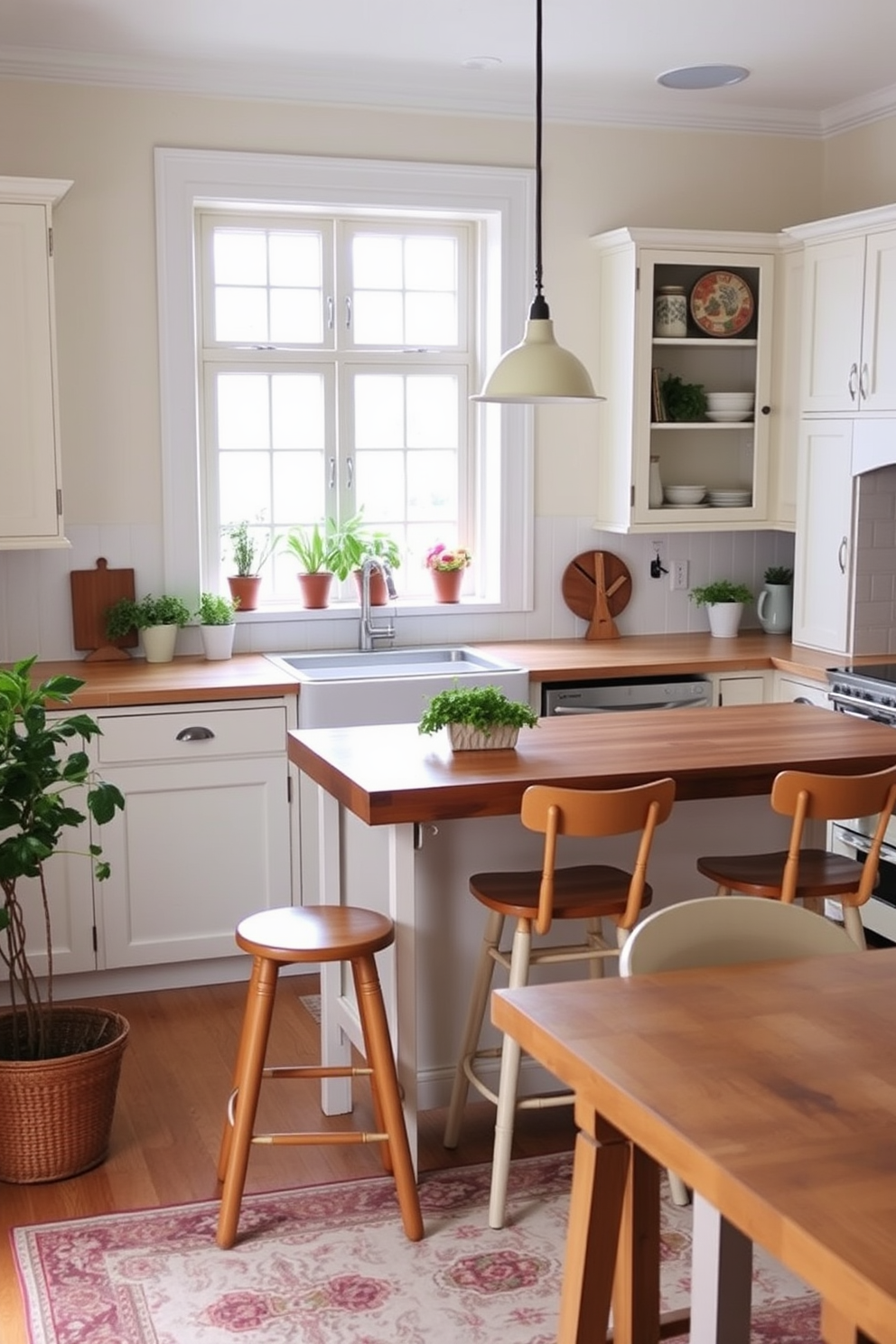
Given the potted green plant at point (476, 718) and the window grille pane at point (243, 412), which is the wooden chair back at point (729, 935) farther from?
the window grille pane at point (243, 412)

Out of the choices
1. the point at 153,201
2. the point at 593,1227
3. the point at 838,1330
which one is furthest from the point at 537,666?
the point at 838,1330

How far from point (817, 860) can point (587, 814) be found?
2.37ft

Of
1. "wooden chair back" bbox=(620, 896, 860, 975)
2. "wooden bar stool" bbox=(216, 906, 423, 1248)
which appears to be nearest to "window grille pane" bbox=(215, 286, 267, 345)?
"wooden bar stool" bbox=(216, 906, 423, 1248)

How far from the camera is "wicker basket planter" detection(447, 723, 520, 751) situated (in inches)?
132

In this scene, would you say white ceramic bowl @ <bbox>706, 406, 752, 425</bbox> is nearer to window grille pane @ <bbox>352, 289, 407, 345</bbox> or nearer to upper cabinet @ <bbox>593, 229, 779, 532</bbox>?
upper cabinet @ <bbox>593, 229, 779, 532</bbox>

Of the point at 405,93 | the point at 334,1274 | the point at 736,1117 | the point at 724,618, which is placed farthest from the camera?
the point at 724,618

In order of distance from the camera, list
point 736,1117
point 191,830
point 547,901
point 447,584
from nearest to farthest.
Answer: point 736,1117
point 547,901
point 191,830
point 447,584

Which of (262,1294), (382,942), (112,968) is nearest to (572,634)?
(112,968)

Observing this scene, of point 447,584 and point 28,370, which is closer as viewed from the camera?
point 28,370

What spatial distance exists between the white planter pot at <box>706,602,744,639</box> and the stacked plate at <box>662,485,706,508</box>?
0.39 m

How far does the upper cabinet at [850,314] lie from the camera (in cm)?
461

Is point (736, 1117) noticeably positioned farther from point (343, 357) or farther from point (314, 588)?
point (343, 357)

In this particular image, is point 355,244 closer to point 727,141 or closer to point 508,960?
point 727,141

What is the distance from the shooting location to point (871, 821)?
4301 mm
